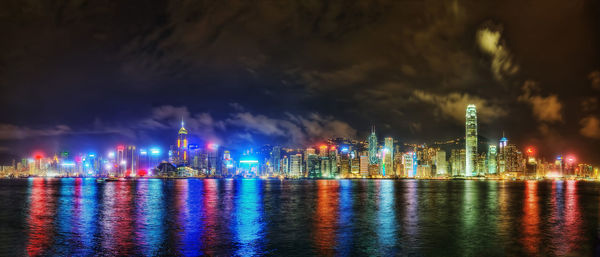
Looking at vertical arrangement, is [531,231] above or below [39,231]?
below

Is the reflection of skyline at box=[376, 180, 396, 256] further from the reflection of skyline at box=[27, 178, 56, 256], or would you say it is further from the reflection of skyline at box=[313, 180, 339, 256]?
the reflection of skyline at box=[27, 178, 56, 256]

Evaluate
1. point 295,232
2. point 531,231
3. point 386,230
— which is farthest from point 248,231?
Result: point 531,231

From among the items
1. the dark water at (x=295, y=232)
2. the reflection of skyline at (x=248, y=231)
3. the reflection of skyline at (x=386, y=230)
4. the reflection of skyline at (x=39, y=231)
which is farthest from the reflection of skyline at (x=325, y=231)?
the reflection of skyline at (x=39, y=231)

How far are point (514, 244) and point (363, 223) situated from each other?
13.3 metres

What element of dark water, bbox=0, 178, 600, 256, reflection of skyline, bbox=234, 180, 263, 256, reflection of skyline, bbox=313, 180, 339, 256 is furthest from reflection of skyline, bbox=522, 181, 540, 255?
reflection of skyline, bbox=234, 180, 263, 256

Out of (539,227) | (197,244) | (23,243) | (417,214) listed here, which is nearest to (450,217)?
(417,214)

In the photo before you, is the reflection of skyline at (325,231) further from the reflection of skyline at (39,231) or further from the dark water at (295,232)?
the reflection of skyline at (39,231)

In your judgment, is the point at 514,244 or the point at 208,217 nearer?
the point at 514,244

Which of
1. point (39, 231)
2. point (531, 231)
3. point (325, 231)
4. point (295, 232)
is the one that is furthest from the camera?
point (531, 231)

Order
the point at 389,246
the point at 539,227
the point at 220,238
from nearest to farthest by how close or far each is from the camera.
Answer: the point at 389,246 → the point at 220,238 → the point at 539,227

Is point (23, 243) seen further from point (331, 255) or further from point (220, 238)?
point (331, 255)

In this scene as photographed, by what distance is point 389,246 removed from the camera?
29234 millimetres

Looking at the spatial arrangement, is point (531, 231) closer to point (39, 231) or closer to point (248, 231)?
point (248, 231)

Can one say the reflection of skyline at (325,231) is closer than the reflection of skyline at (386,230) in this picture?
Yes
